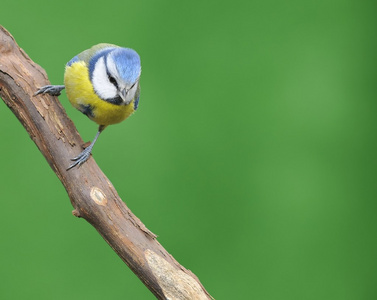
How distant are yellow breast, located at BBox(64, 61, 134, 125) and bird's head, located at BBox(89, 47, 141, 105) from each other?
10 millimetres

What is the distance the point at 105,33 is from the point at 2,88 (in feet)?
1.94

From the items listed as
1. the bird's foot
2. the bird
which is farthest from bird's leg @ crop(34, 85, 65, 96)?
the bird's foot

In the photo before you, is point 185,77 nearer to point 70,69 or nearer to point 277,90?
point 277,90

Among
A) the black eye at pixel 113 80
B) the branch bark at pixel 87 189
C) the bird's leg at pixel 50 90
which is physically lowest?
the branch bark at pixel 87 189

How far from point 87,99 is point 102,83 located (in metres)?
0.04

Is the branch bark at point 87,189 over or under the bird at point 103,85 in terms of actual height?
under

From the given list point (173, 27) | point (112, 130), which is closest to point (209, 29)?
point (173, 27)

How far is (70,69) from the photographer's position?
1.13 metres

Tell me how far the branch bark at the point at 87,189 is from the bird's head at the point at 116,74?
83 mm

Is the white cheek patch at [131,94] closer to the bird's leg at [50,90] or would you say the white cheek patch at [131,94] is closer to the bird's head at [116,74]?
the bird's head at [116,74]

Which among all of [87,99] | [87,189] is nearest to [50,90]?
[87,99]

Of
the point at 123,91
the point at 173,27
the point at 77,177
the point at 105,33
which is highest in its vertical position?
the point at 173,27

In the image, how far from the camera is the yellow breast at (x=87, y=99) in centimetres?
109

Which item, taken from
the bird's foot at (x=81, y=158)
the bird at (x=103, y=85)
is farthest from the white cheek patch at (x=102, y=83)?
the bird's foot at (x=81, y=158)
